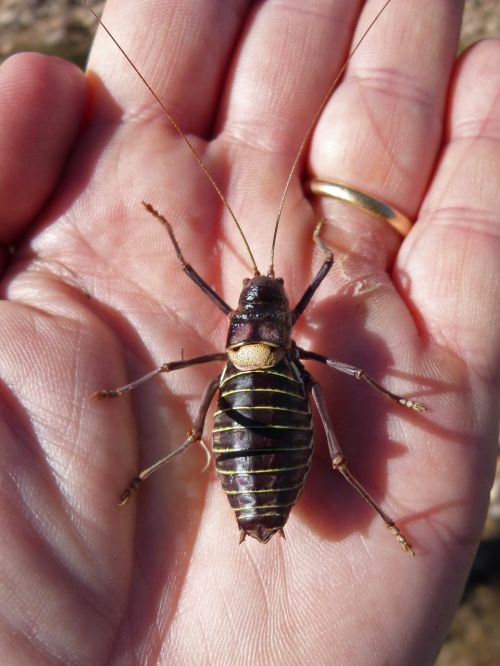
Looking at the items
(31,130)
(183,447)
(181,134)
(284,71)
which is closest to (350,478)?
(183,447)

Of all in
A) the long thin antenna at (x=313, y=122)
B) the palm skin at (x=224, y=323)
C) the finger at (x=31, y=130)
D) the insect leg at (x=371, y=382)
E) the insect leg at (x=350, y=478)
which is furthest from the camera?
the long thin antenna at (x=313, y=122)

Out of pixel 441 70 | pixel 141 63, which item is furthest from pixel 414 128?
pixel 141 63

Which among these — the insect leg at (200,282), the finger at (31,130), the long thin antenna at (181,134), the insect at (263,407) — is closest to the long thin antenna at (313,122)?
the insect at (263,407)

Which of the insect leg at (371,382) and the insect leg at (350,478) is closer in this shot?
the insect leg at (350,478)

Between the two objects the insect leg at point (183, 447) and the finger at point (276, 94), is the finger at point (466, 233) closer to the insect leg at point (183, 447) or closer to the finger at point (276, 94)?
the finger at point (276, 94)

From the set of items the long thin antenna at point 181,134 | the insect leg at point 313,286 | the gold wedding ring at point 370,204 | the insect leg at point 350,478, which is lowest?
the insect leg at point 350,478

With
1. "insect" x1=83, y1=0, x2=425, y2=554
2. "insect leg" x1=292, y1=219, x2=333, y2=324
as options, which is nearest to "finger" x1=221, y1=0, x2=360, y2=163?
"insect" x1=83, y1=0, x2=425, y2=554

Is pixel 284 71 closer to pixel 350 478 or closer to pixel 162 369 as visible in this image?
pixel 162 369
